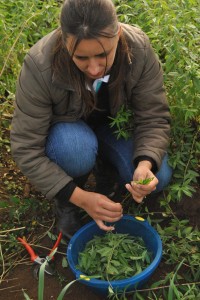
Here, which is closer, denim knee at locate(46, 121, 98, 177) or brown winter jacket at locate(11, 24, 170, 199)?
brown winter jacket at locate(11, 24, 170, 199)

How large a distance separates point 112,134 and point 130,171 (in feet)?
0.64

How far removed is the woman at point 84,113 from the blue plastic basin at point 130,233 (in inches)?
4.9

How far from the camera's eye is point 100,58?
1.40 metres

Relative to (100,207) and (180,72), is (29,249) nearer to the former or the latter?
(100,207)

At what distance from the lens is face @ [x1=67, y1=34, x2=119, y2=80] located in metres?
1.33

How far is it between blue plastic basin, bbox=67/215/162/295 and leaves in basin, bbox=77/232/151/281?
0.10ft

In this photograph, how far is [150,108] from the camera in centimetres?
174

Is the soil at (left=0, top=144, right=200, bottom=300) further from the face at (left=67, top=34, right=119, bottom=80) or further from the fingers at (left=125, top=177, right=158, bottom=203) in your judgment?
the face at (left=67, top=34, right=119, bottom=80)

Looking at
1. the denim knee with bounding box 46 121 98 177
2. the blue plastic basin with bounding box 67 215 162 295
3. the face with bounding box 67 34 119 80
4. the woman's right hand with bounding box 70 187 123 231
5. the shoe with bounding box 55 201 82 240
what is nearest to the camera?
the face with bounding box 67 34 119 80

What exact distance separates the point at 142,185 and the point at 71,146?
0.36 meters

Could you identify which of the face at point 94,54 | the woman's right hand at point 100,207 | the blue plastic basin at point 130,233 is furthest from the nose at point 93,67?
the blue plastic basin at point 130,233

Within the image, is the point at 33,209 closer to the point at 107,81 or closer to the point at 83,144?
the point at 83,144

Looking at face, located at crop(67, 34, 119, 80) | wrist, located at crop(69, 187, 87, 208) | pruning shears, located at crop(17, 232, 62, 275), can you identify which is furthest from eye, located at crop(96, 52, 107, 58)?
pruning shears, located at crop(17, 232, 62, 275)

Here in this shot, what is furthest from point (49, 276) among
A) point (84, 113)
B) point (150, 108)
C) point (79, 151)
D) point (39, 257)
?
point (150, 108)
